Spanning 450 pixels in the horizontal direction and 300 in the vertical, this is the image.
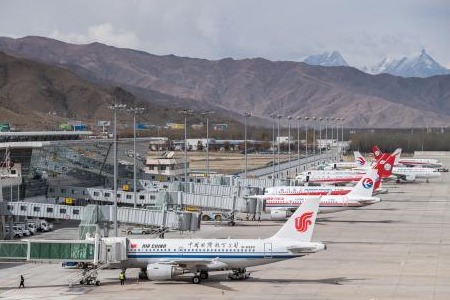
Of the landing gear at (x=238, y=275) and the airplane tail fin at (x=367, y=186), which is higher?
the airplane tail fin at (x=367, y=186)

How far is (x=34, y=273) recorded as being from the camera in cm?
7144

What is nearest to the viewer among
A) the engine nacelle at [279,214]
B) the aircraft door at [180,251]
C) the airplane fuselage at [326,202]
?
the aircraft door at [180,251]

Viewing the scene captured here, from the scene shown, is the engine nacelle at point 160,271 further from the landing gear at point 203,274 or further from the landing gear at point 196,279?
the landing gear at point 203,274

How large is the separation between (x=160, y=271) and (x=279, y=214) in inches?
1976

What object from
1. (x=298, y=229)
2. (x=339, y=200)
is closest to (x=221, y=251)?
(x=298, y=229)

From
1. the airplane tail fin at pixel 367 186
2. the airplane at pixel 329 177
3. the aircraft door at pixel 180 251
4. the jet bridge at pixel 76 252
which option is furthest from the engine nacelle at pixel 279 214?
the airplane at pixel 329 177

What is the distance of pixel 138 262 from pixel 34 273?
414 inches

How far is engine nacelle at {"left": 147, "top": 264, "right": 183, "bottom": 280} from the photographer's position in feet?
212

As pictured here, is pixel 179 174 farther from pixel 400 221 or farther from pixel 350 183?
pixel 400 221

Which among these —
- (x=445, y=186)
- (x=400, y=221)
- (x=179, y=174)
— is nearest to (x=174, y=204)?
(x=400, y=221)

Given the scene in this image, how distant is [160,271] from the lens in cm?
6469

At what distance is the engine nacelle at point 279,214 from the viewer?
113 m

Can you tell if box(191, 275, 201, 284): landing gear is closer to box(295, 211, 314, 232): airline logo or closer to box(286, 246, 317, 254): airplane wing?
box(286, 246, 317, 254): airplane wing

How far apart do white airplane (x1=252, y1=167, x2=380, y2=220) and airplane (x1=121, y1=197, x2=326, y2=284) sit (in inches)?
1719
